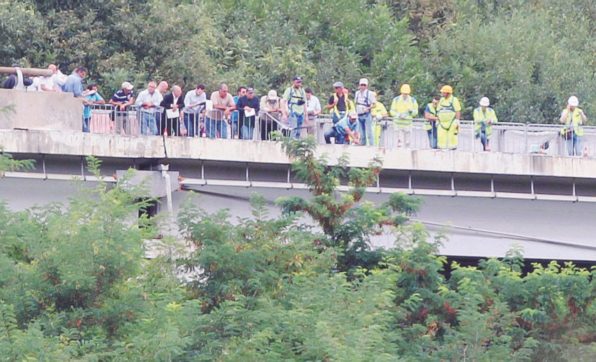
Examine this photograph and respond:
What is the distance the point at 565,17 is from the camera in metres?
59.8

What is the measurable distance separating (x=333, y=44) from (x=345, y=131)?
73.2ft

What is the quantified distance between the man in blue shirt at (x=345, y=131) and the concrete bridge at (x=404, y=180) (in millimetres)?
618

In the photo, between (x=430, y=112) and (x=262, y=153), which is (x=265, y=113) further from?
(x=430, y=112)

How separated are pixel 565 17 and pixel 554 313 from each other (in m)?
33.2

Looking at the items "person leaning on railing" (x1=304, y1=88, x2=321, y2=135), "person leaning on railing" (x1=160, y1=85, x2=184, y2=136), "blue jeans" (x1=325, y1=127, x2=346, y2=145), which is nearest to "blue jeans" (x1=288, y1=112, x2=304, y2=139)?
"person leaning on railing" (x1=304, y1=88, x2=321, y2=135)

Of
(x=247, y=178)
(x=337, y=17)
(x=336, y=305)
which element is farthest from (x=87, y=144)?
(x=337, y=17)

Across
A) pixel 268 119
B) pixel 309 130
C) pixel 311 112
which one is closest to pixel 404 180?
pixel 309 130

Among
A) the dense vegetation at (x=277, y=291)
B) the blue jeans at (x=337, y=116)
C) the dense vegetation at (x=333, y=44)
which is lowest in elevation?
the dense vegetation at (x=277, y=291)

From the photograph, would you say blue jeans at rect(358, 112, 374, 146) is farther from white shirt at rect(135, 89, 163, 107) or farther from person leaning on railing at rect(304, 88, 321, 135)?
white shirt at rect(135, 89, 163, 107)

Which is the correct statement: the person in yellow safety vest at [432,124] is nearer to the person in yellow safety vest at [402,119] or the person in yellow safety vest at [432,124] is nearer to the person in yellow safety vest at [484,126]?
the person in yellow safety vest at [402,119]

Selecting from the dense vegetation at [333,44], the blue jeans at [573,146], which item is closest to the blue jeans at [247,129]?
the blue jeans at [573,146]

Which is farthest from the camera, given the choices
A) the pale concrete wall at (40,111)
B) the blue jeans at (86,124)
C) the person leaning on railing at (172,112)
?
the person leaning on railing at (172,112)

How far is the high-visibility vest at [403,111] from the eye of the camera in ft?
108

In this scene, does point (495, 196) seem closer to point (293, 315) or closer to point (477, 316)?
point (477, 316)
